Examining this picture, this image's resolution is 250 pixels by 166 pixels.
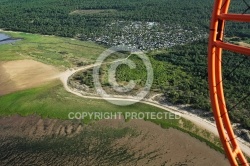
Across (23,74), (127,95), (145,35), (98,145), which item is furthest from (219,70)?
(145,35)

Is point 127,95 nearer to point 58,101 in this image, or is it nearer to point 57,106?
point 58,101

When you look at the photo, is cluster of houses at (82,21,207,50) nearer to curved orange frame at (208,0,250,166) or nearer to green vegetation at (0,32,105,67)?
green vegetation at (0,32,105,67)

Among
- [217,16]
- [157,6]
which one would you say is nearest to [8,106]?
[217,16]

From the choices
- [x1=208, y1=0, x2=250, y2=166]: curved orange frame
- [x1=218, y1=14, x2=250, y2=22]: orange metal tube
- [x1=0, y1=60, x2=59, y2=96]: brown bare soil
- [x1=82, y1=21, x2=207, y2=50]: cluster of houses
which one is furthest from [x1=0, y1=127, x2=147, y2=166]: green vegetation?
[x1=82, y1=21, x2=207, y2=50]: cluster of houses

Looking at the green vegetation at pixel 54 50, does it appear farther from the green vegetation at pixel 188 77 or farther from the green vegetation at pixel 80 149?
the green vegetation at pixel 80 149

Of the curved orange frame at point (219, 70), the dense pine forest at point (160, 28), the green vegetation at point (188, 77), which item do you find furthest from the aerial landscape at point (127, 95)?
the dense pine forest at point (160, 28)

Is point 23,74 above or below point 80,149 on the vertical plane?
above
